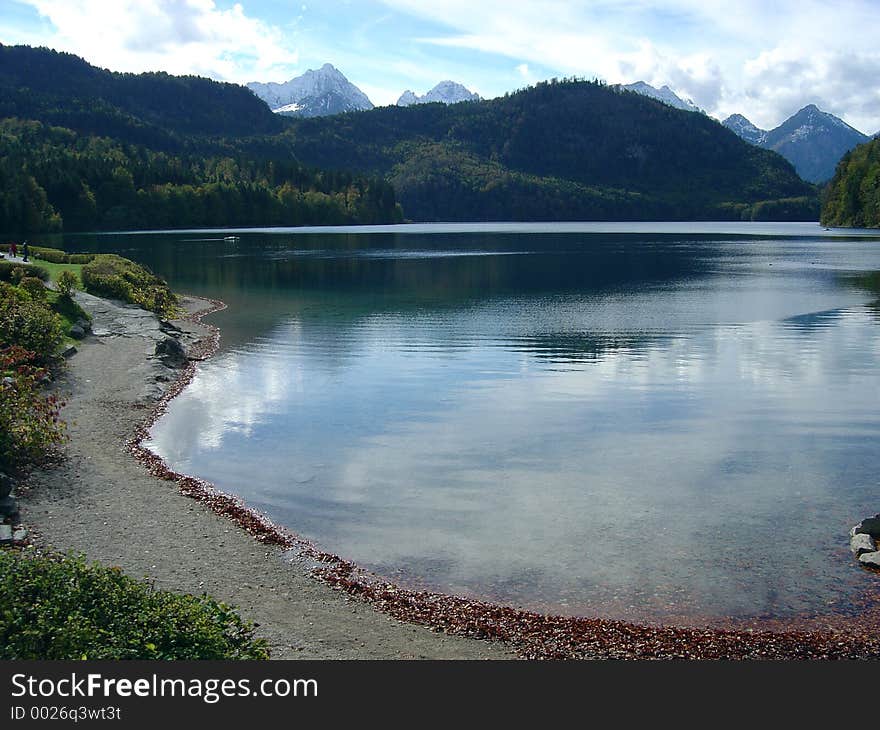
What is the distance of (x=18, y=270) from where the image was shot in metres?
53.2

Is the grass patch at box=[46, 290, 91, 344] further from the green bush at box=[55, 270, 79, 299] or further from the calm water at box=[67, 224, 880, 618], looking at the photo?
the calm water at box=[67, 224, 880, 618]

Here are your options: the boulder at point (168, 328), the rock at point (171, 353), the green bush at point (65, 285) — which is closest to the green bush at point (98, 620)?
the rock at point (171, 353)

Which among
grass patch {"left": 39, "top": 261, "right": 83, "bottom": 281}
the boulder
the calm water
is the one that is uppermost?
grass patch {"left": 39, "top": 261, "right": 83, "bottom": 281}

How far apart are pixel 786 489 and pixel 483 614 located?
11.8 metres

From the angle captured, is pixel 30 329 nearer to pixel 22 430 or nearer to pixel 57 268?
pixel 22 430

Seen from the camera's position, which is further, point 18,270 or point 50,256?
point 50,256

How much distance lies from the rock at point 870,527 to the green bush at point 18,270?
49303 mm

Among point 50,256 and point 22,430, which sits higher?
point 50,256

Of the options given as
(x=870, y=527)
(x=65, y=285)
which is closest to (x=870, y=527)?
(x=870, y=527)

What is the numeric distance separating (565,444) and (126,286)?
1771 inches

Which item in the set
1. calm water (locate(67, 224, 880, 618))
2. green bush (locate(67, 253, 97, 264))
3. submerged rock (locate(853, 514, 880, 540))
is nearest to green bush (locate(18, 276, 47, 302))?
calm water (locate(67, 224, 880, 618))

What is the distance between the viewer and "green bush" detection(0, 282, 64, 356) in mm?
35856

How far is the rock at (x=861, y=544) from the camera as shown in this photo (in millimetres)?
18734

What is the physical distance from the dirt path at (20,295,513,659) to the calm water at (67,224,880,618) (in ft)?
6.31
